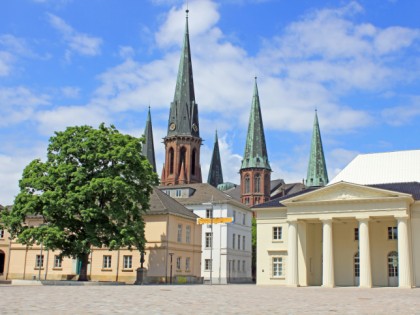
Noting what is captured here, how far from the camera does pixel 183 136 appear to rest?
12138 centimetres

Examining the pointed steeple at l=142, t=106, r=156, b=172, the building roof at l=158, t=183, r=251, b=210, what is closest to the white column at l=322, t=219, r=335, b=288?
the building roof at l=158, t=183, r=251, b=210

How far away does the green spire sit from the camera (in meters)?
125

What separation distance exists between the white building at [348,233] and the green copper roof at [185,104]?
64948mm

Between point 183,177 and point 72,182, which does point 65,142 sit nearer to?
point 72,182

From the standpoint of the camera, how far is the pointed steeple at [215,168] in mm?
140250

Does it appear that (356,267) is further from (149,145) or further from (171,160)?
(149,145)

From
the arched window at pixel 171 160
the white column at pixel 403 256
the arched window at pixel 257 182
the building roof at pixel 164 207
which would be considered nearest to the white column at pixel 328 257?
the white column at pixel 403 256

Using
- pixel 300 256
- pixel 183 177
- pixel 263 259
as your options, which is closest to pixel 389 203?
pixel 300 256

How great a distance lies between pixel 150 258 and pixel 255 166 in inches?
2766

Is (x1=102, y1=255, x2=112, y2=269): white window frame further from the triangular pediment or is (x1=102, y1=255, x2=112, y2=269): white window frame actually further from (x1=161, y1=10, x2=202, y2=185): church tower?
(x1=161, y1=10, x2=202, y2=185): church tower

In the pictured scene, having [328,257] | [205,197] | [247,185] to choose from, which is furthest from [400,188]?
[247,185]

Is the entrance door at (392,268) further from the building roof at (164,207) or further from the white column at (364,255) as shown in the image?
the building roof at (164,207)

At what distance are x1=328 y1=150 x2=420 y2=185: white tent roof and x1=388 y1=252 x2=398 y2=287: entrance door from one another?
9.64m

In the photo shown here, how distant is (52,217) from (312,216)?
76.6ft
